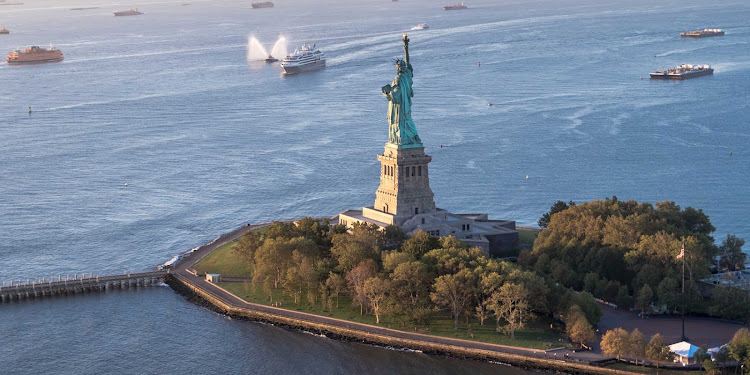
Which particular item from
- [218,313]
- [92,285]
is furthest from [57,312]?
[218,313]

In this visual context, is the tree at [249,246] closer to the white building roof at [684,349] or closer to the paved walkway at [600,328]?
the paved walkway at [600,328]

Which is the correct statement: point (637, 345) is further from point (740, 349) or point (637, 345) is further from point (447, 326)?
point (447, 326)

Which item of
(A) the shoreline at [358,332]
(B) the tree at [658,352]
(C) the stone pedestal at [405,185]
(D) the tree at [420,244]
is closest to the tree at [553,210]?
(C) the stone pedestal at [405,185]

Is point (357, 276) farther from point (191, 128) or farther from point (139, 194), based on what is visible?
point (191, 128)

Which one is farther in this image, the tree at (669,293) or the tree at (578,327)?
the tree at (669,293)

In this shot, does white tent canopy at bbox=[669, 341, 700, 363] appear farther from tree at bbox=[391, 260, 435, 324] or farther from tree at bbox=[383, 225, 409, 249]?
tree at bbox=[383, 225, 409, 249]

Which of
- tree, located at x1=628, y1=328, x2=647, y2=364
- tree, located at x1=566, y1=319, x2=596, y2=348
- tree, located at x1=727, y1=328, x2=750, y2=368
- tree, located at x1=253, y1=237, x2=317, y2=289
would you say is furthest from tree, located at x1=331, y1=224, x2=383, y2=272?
tree, located at x1=727, y1=328, x2=750, y2=368
